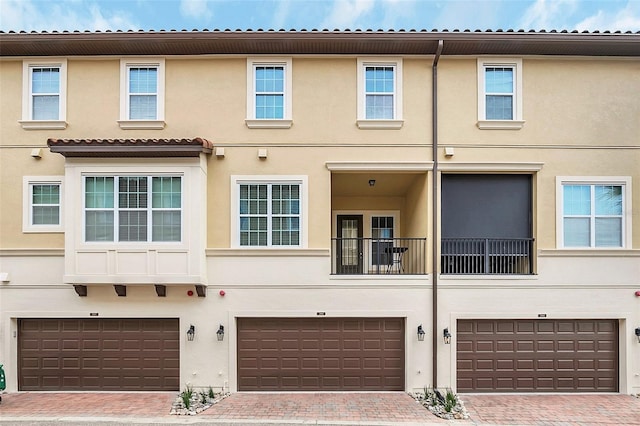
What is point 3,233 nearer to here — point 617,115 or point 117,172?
point 117,172

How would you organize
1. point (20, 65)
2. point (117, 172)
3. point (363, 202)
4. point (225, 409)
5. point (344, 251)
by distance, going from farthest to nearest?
1. point (363, 202)
2. point (344, 251)
3. point (20, 65)
4. point (117, 172)
5. point (225, 409)

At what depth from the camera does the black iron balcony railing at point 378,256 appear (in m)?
9.73

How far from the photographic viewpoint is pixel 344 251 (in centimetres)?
1126

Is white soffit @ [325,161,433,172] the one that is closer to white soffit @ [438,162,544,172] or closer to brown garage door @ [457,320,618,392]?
white soffit @ [438,162,544,172]

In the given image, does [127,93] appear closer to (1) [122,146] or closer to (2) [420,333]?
(1) [122,146]

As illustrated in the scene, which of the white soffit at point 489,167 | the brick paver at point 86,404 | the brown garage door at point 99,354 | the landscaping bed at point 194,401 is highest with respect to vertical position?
the white soffit at point 489,167

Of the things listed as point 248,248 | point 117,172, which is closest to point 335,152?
point 248,248

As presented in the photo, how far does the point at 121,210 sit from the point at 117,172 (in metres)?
0.86

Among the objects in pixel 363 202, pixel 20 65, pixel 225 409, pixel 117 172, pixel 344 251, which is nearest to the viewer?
pixel 225 409

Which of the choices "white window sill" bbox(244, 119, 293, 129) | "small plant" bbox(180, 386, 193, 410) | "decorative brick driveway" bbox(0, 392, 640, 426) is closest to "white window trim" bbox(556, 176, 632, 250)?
"decorative brick driveway" bbox(0, 392, 640, 426)

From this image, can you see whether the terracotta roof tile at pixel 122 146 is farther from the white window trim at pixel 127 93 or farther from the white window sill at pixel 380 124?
the white window sill at pixel 380 124

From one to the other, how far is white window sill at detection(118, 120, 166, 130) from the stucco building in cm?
5

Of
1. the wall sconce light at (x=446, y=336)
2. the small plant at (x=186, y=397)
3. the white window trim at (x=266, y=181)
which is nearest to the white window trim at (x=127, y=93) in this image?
the white window trim at (x=266, y=181)

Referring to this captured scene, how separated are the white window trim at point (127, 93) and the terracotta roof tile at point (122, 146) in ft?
2.78
